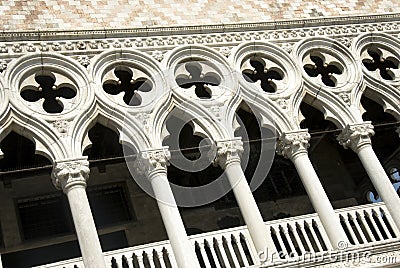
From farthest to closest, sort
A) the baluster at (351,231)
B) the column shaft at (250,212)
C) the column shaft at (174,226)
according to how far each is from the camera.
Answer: the baluster at (351,231)
the column shaft at (250,212)
the column shaft at (174,226)

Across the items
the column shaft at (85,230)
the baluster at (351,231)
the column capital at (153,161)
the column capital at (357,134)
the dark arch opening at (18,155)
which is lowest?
the baluster at (351,231)

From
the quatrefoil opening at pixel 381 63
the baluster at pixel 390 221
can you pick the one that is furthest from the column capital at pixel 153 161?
the quatrefoil opening at pixel 381 63

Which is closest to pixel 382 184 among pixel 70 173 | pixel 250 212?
pixel 250 212

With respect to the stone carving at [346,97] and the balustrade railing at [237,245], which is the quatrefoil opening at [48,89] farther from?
the stone carving at [346,97]

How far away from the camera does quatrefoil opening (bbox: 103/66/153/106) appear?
27.9 feet

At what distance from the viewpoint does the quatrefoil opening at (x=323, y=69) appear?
948 centimetres

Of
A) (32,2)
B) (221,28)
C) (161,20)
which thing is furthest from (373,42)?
(32,2)

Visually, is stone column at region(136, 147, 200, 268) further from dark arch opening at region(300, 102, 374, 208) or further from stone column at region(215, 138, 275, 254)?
dark arch opening at region(300, 102, 374, 208)

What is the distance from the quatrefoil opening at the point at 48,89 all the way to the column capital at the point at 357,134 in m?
3.84

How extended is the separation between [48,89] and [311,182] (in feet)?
12.8

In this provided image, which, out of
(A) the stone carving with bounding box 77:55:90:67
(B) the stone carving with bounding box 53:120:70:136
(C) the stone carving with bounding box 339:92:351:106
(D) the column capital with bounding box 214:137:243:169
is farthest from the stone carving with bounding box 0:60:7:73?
(C) the stone carving with bounding box 339:92:351:106

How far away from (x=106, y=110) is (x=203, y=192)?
3991mm

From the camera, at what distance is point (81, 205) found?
23.7ft

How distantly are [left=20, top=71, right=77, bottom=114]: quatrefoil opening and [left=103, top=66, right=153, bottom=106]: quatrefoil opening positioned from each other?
0.55m
